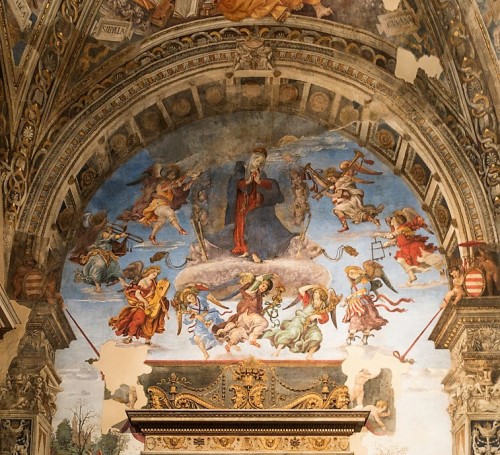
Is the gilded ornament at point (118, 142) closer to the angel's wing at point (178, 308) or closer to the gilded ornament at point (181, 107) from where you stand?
the gilded ornament at point (181, 107)

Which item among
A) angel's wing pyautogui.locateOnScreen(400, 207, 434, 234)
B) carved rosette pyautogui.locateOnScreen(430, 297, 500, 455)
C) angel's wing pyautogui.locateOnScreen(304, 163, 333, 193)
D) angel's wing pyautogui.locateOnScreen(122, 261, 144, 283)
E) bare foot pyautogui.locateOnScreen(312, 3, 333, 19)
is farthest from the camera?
angel's wing pyautogui.locateOnScreen(304, 163, 333, 193)

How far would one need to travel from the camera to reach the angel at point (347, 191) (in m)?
19.6

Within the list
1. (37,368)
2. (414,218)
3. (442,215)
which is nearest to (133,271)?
(37,368)

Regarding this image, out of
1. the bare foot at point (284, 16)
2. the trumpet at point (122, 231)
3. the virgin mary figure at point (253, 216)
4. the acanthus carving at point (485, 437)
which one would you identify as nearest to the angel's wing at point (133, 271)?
the trumpet at point (122, 231)

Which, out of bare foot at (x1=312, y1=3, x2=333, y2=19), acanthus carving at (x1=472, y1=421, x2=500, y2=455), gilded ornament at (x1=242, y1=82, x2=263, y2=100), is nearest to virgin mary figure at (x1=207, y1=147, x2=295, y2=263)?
gilded ornament at (x1=242, y1=82, x2=263, y2=100)

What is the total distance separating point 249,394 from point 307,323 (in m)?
1.38

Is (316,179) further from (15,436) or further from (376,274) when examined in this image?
(15,436)

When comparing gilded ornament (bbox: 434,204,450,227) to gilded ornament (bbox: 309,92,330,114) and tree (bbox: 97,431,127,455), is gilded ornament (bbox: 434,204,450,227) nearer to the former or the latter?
gilded ornament (bbox: 309,92,330,114)

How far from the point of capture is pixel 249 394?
60.0ft

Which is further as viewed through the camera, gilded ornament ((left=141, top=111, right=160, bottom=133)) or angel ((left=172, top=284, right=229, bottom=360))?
gilded ornament ((left=141, top=111, right=160, bottom=133))

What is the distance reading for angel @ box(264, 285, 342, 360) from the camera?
1875 centimetres

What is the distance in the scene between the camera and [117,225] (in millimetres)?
19766

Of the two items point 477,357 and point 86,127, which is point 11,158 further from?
point 477,357

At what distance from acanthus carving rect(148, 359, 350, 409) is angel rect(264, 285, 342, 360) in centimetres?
49
